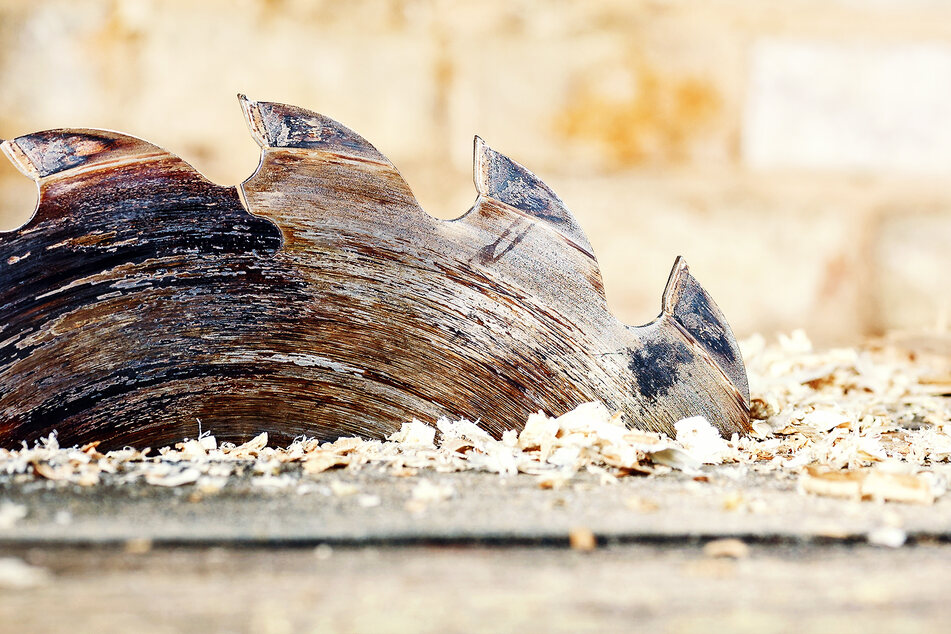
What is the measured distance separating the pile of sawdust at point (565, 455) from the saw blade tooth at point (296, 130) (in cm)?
19

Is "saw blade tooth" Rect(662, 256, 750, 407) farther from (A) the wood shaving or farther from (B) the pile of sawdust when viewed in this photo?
(A) the wood shaving

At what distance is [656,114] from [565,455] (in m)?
0.87

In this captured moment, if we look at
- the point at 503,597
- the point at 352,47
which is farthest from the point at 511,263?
the point at 352,47

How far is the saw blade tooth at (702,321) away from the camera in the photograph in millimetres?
541

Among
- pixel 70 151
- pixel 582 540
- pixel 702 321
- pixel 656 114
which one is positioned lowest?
pixel 582 540

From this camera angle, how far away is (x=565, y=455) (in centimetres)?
49

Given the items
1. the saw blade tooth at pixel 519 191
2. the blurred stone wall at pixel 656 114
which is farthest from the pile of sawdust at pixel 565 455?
the blurred stone wall at pixel 656 114

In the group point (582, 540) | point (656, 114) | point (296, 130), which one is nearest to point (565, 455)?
point (582, 540)

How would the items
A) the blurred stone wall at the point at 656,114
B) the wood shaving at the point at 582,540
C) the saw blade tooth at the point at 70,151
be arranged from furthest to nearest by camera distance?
the blurred stone wall at the point at 656,114 < the saw blade tooth at the point at 70,151 < the wood shaving at the point at 582,540

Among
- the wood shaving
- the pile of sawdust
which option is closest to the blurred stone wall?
the pile of sawdust

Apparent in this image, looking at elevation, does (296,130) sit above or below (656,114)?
below

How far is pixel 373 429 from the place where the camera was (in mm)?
529

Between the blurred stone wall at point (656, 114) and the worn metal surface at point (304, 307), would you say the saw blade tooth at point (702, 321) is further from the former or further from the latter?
the blurred stone wall at point (656, 114)

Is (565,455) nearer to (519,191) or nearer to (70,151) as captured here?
(519,191)
